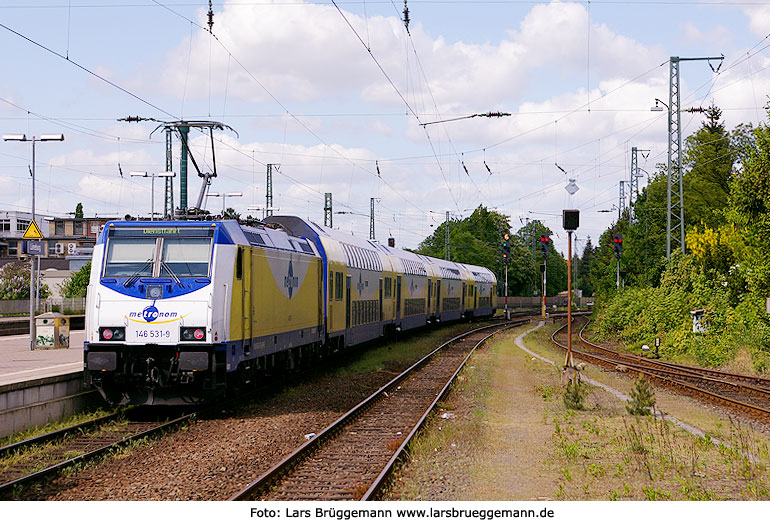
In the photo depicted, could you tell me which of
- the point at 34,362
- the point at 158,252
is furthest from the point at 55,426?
the point at 34,362

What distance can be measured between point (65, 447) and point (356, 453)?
437cm

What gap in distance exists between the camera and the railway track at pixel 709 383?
17641mm

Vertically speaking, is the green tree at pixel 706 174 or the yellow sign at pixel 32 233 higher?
the green tree at pixel 706 174

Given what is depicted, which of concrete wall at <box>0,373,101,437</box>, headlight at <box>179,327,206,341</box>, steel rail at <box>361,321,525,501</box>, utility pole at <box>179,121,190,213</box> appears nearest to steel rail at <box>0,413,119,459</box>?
concrete wall at <box>0,373,101,437</box>

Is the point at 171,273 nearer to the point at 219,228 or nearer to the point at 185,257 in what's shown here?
the point at 185,257

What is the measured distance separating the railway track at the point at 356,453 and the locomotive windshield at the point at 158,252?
3.82 m

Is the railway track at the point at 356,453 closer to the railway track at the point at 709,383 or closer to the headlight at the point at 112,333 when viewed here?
the headlight at the point at 112,333

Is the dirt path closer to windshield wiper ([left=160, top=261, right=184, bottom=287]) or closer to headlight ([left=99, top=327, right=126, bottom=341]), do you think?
windshield wiper ([left=160, top=261, right=184, bottom=287])

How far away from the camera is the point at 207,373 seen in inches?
579

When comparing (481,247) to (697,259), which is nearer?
(697,259)

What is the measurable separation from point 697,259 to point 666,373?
1255cm

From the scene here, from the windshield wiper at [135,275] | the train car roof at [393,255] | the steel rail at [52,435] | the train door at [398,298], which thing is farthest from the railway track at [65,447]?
the train door at [398,298]
